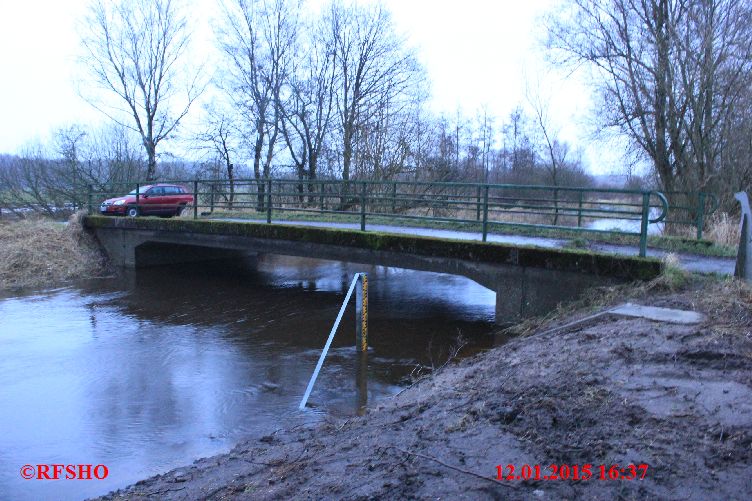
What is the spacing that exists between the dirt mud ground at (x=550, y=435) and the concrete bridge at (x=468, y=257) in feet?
8.59

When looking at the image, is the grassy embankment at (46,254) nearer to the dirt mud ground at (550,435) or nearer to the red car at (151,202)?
the red car at (151,202)

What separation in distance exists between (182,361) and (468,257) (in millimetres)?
5170

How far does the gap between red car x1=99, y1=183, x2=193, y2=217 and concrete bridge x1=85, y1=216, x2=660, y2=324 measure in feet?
15.1

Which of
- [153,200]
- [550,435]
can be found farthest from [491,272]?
[153,200]

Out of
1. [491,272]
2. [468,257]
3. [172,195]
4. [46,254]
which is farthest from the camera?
[172,195]

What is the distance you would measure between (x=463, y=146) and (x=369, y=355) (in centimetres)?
2591

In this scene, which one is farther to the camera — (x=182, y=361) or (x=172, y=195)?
(x=172, y=195)

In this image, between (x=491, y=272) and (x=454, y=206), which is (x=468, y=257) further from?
(x=454, y=206)

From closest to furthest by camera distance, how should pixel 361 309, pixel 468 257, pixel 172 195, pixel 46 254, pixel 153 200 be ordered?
pixel 361 309, pixel 468 257, pixel 46 254, pixel 153 200, pixel 172 195

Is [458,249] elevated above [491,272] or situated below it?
above

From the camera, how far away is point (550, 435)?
158 inches

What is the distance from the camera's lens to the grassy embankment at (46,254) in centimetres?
1714

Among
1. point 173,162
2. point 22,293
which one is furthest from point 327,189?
point 22,293

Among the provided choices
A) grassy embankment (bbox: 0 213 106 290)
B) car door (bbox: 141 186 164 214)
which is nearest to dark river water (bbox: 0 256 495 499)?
grassy embankment (bbox: 0 213 106 290)
